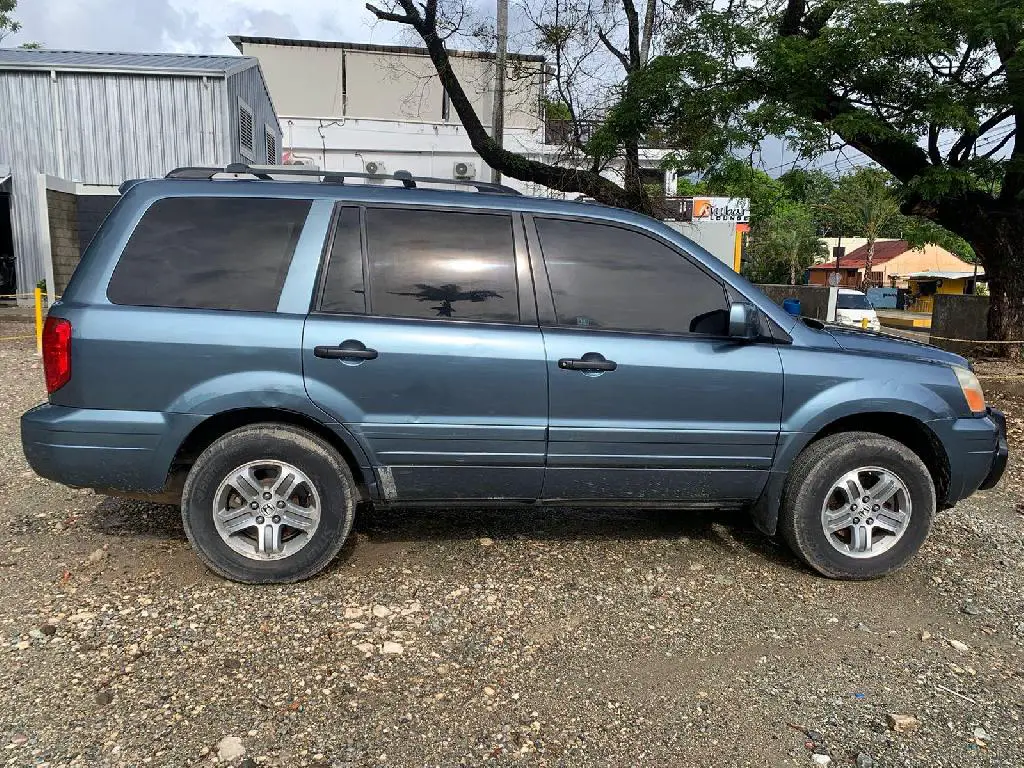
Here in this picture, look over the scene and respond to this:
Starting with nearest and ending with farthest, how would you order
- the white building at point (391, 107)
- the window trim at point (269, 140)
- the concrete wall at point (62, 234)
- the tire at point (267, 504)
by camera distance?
1. the tire at point (267, 504)
2. the concrete wall at point (62, 234)
3. the white building at point (391, 107)
4. the window trim at point (269, 140)

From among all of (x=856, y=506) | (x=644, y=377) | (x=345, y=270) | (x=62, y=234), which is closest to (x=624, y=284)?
(x=644, y=377)

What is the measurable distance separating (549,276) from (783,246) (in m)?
58.9

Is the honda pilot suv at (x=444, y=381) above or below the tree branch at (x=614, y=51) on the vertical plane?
below

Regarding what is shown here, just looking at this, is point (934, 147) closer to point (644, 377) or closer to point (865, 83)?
point (865, 83)

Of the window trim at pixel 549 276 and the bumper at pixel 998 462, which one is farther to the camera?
the bumper at pixel 998 462

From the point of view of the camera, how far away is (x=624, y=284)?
3.81 m

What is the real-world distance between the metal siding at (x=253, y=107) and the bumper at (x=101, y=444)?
1284 cm

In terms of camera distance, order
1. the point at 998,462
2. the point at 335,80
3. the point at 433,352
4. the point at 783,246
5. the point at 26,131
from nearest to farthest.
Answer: the point at 433,352, the point at 998,462, the point at 26,131, the point at 335,80, the point at 783,246

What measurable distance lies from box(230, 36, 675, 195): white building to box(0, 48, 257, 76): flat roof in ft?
10.4

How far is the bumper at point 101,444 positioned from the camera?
3441 mm

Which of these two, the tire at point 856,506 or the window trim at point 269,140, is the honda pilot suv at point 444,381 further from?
the window trim at point 269,140

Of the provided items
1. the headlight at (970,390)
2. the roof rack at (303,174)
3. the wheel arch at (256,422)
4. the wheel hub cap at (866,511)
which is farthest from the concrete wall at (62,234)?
the headlight at (970,390)

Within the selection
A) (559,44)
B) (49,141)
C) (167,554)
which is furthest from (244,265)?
(49,141)

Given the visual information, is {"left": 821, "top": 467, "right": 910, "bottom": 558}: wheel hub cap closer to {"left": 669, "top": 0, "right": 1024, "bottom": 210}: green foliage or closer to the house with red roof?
{"left": 669, "top": 0, "right": 1024, "bottom": 210}: green foliage
